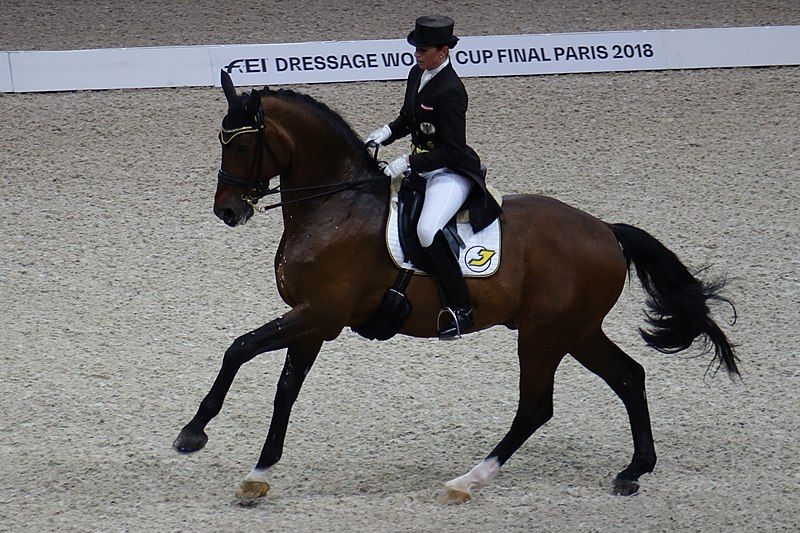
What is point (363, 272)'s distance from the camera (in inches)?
192

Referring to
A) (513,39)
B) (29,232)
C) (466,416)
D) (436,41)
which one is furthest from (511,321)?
(513,39)

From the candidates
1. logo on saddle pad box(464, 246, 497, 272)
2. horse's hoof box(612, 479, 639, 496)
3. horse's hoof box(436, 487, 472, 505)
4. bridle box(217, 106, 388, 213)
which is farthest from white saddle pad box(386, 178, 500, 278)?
horse's hoof box(612, 479, 639, 496)

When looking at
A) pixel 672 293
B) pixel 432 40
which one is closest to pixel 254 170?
pixel 432 40

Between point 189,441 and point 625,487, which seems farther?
point 625,487

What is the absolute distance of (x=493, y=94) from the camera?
942 centimetres

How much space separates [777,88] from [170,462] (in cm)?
670

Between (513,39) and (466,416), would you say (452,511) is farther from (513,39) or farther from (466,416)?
(513,39)

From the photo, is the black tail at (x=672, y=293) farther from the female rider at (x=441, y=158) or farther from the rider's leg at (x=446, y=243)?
the rider's leg at (x=446, y=243)

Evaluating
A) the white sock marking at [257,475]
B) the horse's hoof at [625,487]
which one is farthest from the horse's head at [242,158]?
the horse's hoof at [625,487]

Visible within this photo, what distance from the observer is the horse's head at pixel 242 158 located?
466cm

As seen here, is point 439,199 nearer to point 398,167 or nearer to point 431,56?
point 398,167

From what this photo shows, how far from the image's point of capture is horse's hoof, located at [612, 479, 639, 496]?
521 centimetres

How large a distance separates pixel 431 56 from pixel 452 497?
6.59ft

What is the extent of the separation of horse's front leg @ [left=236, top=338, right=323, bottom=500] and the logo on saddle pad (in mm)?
756
